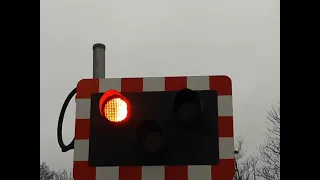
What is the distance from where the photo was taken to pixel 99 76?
3160 mm

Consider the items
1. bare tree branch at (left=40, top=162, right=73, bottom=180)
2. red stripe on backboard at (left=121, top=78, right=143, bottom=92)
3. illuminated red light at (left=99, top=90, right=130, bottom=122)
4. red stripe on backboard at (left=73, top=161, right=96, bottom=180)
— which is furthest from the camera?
bare tree branch at (left=40, top=162, right=73, bottom=180)

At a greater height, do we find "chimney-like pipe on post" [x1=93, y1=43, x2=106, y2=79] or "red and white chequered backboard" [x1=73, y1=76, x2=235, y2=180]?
"chimney-like pipe on post" [x1=93, y1=43, x2=106, y2=79]

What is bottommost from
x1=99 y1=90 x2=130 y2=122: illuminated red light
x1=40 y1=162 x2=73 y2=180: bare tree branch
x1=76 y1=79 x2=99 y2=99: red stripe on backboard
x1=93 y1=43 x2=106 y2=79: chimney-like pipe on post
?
x1=40 y1=162 x2=73 y2=180: bare tree branch

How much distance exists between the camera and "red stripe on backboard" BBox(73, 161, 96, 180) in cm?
287

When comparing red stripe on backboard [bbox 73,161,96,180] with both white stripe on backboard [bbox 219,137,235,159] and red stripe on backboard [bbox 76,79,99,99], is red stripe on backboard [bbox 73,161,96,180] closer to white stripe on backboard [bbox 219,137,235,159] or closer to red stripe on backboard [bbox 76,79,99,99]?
red stripe on backboard [bbox 76,79,99,99]

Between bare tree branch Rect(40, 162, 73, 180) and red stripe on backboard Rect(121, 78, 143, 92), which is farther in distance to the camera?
bare tree branch Rect(40, 162, 73, 180)

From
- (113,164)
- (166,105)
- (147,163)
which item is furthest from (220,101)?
(113,164)

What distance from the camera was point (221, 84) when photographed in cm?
298

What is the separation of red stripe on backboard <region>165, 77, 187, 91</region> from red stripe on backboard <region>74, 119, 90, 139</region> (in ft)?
1.90

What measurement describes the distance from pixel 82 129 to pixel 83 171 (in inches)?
10.8

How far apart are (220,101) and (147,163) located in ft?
2.06

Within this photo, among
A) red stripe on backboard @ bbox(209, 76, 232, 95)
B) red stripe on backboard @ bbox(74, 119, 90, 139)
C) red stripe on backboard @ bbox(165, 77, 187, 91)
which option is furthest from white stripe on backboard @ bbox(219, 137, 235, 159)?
red stripe on backboard @ bbox(74, 119, 90, 139)

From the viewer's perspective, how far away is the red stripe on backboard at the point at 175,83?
2.97m

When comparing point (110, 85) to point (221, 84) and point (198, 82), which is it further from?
point (221, 84)
